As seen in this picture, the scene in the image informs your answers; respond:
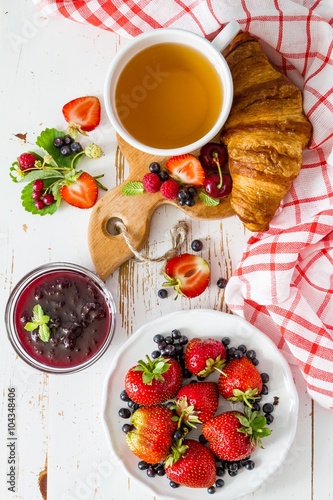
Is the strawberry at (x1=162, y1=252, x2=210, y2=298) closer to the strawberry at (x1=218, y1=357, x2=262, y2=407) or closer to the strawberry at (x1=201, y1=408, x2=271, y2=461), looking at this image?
the strawberry at (x1=218, y1=357, x2=262, y2=407)

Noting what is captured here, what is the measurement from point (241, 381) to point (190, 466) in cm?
25

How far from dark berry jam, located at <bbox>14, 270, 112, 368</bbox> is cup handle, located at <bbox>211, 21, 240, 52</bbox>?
688 mm

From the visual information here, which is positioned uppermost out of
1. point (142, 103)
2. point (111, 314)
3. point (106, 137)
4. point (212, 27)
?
point (212, 27)

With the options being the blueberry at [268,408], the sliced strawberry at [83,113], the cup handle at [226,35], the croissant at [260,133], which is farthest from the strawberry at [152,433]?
the cup handle at [226,35]

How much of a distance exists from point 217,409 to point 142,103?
834 millimetres

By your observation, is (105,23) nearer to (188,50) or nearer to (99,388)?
(188,50)

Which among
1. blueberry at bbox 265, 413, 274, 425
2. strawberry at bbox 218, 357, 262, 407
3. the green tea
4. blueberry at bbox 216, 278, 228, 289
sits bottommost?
blueberry at bbox 265, 413, 274, 425

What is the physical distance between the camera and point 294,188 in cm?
183

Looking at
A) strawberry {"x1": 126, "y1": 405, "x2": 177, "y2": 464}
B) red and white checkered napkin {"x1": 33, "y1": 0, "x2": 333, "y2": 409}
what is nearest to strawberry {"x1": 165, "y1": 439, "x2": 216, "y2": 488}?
strawberry {"x1": 126, "y1": 405, "x2": 177, "y2": 464}

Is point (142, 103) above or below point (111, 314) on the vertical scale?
above

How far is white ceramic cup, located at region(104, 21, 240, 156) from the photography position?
1667 millimetres

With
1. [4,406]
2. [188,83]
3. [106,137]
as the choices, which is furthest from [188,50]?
[4,406]

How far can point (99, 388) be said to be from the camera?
6.33 feet

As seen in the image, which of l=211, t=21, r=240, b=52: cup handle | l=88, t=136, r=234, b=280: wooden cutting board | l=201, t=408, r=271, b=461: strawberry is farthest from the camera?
l=88, t=136, r=234, b=280: wooden cutting board
